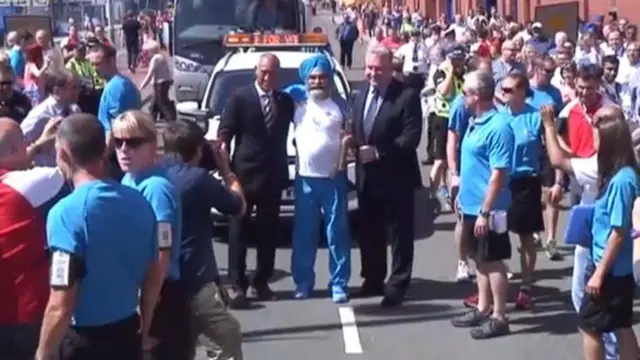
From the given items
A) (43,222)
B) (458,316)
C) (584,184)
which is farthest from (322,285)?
(43,222)

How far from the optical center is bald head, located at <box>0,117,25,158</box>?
233 inches

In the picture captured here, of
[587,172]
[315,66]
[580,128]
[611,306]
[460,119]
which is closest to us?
[611,306]

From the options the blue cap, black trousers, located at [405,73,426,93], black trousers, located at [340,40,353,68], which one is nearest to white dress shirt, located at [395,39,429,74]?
the blue cap

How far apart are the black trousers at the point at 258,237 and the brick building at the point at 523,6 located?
13947mm

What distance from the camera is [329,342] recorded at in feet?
31.5

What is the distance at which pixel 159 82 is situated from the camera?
72.2ft

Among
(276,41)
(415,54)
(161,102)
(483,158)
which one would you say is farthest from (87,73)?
(415,54)

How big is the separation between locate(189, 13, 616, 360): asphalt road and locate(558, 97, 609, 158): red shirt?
1.26m

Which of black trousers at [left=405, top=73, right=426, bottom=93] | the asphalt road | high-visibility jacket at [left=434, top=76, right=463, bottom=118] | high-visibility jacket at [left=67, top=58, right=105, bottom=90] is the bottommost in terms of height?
the asphalt road

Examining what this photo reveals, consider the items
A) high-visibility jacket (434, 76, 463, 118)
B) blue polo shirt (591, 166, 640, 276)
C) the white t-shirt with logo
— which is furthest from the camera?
high-visibility jacket (434, 76, 463, 118)

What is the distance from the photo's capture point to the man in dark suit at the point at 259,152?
416 inches

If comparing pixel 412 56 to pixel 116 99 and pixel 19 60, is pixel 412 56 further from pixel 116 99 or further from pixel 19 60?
pixel 116 99

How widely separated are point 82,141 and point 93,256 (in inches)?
17.0

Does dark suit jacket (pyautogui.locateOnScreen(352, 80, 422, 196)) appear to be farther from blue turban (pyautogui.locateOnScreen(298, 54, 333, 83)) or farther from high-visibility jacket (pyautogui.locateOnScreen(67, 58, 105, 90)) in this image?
high-visibility jacket (pyautogui.locateOnScreen(67, 58, 105, 90))
